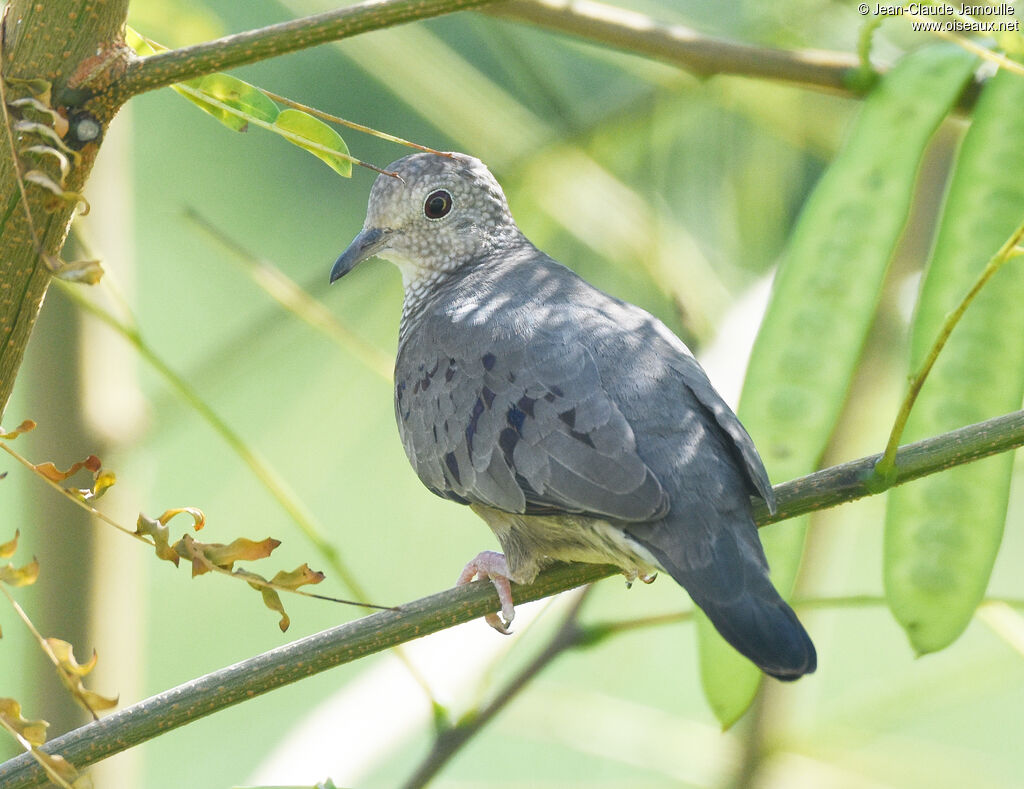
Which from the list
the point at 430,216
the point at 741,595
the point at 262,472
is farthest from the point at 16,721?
the point at 430,216

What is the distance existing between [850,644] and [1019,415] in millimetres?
3744

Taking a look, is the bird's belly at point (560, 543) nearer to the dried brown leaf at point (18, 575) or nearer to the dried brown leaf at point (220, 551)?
the dried brown leaf at point (220, 551)

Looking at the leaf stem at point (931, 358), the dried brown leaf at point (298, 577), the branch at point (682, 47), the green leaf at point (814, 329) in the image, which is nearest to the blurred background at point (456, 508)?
the branch at point (682, 47)

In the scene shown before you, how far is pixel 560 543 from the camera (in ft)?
6.56

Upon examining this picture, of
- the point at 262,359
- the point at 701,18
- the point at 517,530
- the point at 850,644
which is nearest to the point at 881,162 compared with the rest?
the point at 517,530

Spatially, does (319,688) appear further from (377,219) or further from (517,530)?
(517,530)

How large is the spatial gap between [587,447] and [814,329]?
410mm

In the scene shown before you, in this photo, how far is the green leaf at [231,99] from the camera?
136 centimetres

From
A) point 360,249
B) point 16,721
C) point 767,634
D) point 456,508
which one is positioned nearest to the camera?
point 16,721

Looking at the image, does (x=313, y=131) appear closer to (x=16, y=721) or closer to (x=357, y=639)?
(x=357, y=639)

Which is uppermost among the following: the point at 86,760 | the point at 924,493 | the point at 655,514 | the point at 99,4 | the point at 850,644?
the point at 99,4

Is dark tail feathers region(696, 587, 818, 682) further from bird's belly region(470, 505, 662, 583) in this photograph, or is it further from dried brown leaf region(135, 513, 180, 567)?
dried brown leaf region(135, 513, 180, 567)

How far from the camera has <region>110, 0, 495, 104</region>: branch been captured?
1150 mm

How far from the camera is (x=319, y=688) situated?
18.7 ft
